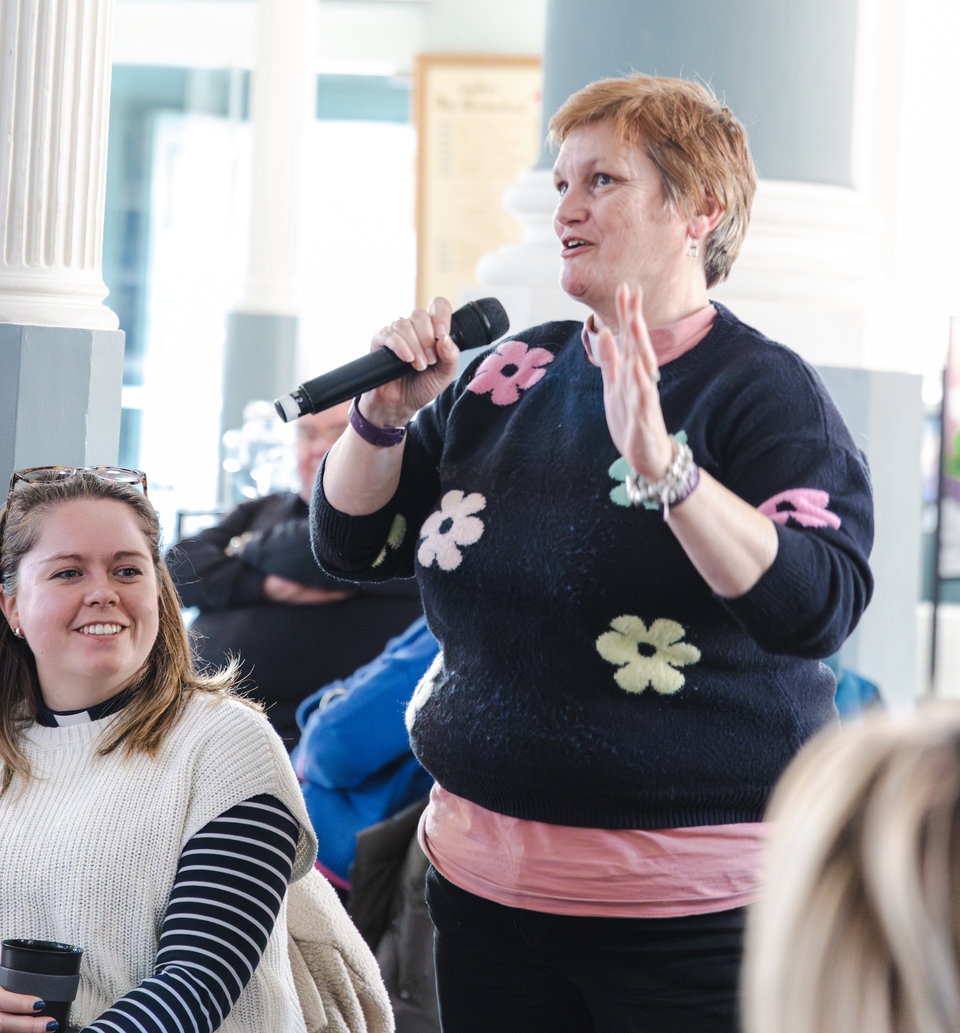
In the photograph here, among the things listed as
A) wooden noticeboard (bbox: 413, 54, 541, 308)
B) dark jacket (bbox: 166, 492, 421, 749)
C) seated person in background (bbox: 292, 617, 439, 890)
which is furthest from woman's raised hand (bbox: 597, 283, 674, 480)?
wooden noticeboard (bbox: 413, 54, 541, 308)

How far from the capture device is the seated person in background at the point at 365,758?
2.36m

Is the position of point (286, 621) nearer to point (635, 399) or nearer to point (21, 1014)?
point (21, 1014)

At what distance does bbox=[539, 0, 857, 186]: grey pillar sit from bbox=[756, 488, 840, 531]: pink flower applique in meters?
1.42

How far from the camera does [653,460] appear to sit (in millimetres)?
1080

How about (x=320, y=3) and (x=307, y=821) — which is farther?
(x=320, y=3)

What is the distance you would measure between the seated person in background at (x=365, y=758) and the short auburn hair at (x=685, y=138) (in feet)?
3.82

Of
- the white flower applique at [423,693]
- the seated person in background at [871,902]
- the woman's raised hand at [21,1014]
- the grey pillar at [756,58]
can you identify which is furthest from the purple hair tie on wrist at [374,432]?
the grey pillar at [756,58]

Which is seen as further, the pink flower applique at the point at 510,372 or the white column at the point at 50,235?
the white column at the point at 50,235

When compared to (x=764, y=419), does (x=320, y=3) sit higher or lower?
higher

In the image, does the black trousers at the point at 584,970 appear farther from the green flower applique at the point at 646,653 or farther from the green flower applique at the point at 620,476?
the green flower applique at the point at 620,476

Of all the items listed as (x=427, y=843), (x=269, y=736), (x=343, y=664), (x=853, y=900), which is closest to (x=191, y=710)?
(x=269, y=736)

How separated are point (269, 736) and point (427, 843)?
21 centimetres

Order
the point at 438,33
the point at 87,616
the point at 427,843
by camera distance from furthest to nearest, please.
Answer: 1. the point at 438,33
2. the point at 87,616
3. the point at 427,843

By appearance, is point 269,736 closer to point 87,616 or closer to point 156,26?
point 87,616
